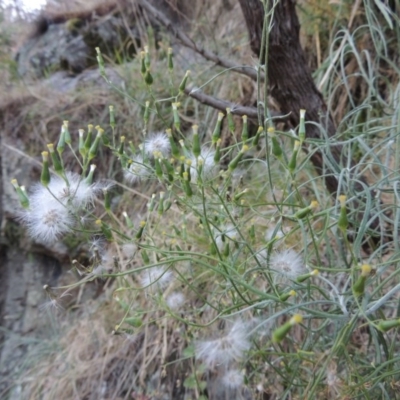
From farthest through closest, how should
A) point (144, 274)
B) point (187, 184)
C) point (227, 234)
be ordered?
point (144, 274) → point (227, 234) → point (187, 184)

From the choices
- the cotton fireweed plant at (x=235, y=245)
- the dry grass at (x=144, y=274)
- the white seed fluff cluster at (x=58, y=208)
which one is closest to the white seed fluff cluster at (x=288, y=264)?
the cotton fireweed plant at (x=235, y=245)

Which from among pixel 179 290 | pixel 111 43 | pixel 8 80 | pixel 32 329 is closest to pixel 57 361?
pixel 32 329

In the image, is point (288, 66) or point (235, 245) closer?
point (235, 245)

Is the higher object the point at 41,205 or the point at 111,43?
the point at 41,205

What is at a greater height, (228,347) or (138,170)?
(138,170)

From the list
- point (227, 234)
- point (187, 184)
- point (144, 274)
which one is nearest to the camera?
point (187, 184)

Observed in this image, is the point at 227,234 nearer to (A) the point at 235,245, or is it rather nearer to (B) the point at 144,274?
(A) the point at 235,245

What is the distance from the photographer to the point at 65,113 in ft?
6.41

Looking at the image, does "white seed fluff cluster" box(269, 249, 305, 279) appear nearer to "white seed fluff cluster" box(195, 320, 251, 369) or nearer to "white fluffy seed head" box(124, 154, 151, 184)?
"white seed fluff cluster" box(195, 320, 251, 369)

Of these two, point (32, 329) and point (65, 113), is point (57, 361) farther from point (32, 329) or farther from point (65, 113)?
point (65, 113)

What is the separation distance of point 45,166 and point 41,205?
8 centimetres

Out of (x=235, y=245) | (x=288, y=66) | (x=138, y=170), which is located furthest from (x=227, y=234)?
(x=288, y=66)

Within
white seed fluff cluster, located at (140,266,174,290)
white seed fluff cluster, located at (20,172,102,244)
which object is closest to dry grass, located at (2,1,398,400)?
white seed fluff cluster, located at (140,266,174,290)

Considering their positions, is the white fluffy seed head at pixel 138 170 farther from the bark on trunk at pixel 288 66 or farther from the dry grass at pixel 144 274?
the bark on trunk at pixel 288 66
